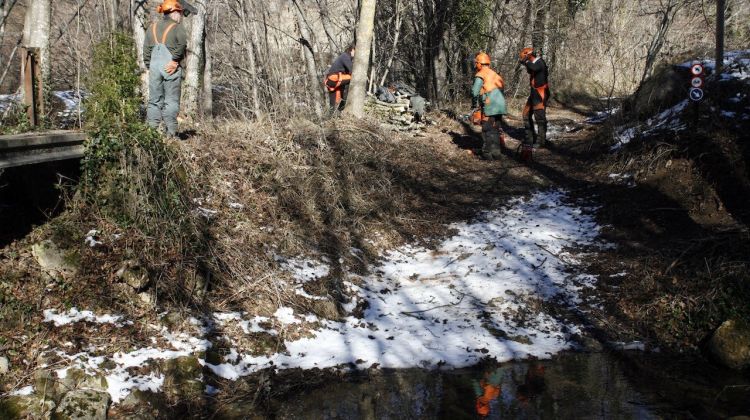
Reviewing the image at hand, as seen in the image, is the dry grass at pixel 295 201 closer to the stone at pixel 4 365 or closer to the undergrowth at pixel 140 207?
the undergrowth at pixel 140 207

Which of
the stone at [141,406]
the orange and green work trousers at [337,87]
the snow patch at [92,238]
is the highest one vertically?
the orange and green work trousers at [337,87]

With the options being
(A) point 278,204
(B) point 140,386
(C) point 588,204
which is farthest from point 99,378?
(C) point 588,204

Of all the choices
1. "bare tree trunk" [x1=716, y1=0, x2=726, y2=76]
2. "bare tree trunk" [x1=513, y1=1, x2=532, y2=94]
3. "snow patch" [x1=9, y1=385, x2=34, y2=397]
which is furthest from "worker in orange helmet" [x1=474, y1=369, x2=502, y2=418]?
"bare tree trunk" [x1=513, y1=1, x2=532, y2=94]

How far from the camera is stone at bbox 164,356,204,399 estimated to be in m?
4.74

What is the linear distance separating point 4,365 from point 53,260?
122 cm

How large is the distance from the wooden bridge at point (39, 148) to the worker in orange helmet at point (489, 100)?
309 inches

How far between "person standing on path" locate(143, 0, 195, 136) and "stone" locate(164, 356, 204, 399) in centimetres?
373

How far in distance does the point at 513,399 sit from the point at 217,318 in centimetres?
287

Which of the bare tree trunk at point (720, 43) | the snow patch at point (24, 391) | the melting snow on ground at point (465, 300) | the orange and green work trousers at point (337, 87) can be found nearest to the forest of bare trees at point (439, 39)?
the orange and green work trousers at point (337, 87)

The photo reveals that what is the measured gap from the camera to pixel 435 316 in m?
6.53

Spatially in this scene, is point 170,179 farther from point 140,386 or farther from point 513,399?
point 513,399

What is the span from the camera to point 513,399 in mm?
4840

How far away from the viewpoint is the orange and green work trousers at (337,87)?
13.1m

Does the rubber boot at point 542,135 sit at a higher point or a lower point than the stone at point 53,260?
higher
